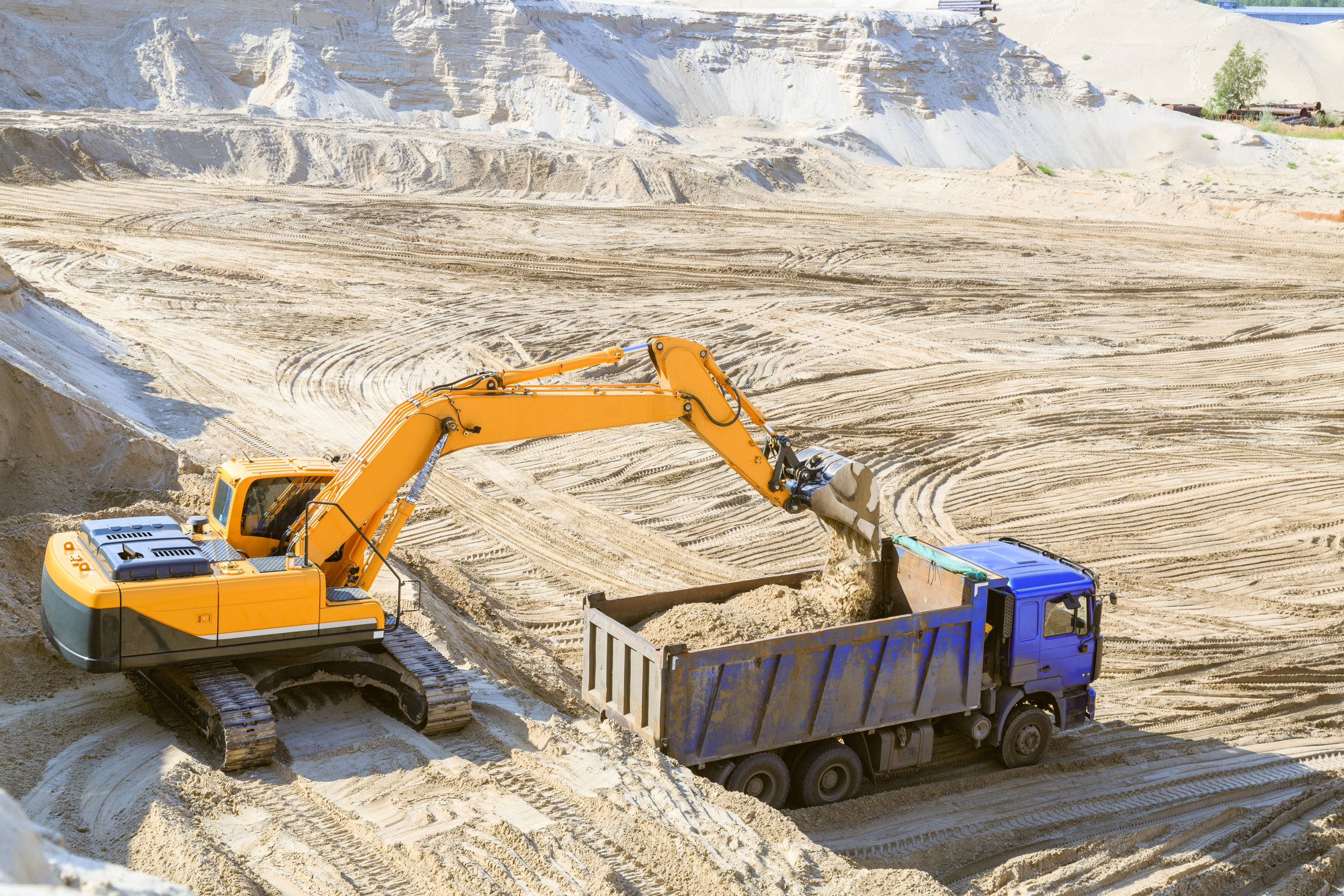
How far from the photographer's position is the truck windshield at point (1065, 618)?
925 centimetres

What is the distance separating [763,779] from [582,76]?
122 feet

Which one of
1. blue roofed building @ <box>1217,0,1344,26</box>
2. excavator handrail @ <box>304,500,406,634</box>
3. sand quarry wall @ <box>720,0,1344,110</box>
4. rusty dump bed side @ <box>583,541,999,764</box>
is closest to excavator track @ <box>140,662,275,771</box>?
excavator handrail @ <box>304,500,406,634</box>

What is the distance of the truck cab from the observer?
916 cm

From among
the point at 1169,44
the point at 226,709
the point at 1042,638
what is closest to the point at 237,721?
the point at 226,709

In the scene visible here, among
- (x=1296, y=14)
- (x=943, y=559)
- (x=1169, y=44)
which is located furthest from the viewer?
(x=1296, y=14)

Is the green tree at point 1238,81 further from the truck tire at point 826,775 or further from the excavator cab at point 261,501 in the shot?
the excavator cab at point 261,501

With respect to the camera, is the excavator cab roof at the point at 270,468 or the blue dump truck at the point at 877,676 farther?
the excavator cab roof at the point at 270,468

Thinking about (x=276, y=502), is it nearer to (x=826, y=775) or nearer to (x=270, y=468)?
(x=270, y=468)

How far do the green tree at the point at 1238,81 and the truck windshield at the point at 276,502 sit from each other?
60.6 meters

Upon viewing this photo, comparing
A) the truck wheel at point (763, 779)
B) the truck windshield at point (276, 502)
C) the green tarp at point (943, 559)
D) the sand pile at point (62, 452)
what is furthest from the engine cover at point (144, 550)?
the green tarp at point (943, 559)

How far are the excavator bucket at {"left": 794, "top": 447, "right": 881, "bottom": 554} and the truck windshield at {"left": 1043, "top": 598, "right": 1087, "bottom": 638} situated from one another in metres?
1.48

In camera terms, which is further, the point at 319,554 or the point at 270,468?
the point at 270,468

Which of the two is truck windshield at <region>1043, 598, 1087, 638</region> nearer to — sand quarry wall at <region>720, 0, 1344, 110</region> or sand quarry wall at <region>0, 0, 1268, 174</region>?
sand quarry wall at <region>0, 0, 1268, 174</region>

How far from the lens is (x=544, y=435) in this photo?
8680 mm
